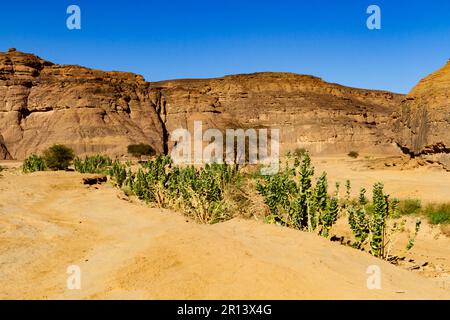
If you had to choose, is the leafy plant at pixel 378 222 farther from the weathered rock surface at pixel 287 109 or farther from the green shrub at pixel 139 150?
the weathered rock surface at pixel 287 109

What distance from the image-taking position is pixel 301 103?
85.6 m

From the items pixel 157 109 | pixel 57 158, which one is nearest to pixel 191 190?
pixel 57 158

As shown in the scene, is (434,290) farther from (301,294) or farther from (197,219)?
(197,219)

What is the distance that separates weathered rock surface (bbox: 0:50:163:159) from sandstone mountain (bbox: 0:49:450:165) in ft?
0.49

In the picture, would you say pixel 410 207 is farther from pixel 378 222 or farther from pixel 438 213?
pixel 378 222

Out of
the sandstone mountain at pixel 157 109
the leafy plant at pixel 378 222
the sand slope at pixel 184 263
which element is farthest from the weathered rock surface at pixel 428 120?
the sandstone mountain at pixel 157 109

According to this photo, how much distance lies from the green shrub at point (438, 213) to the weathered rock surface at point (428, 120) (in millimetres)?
7909

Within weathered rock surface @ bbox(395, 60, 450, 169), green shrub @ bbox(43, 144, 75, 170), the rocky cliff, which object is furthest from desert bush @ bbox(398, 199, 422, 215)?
the rocky cliff

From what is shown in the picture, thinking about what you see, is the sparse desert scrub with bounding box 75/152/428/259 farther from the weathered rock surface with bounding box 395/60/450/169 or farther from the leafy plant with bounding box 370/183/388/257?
the weathered rock surface with bounding box 395/60/450/169

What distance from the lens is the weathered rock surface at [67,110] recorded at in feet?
200

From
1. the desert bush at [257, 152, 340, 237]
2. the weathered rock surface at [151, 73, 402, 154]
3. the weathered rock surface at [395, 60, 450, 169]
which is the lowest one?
the desert bush at [257, 152, 340, 237]

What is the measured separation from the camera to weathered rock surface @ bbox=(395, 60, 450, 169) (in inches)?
751

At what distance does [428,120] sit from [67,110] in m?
57.5

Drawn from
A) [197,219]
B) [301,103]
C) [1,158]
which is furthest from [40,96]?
[197,219]
